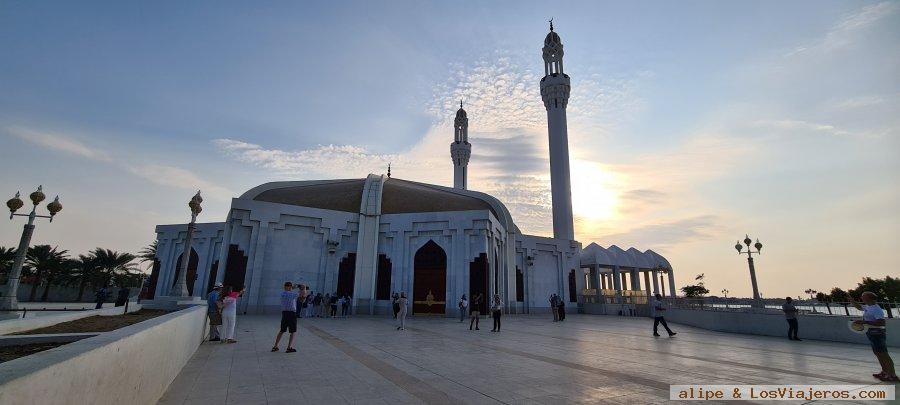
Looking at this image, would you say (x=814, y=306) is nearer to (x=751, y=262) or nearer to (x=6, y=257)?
(x=751, y=262)

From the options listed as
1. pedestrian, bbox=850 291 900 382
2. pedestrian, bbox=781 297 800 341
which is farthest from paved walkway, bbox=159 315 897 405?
pedestrian, bbox=781 297 800 341

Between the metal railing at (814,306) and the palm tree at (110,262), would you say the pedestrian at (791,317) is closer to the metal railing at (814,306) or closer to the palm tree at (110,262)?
the metal railing at (814,306)

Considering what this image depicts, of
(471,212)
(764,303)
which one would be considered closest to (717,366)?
(471,212)

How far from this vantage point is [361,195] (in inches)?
1116

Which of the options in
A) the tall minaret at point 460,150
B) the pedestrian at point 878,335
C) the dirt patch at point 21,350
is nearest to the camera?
the dirt patch at point 21,350

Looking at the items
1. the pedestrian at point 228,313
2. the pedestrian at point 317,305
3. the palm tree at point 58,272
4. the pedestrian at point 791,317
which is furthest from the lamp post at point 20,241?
the palm tree at point 58,272

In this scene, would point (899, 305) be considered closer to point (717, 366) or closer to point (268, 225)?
point (717, 366)

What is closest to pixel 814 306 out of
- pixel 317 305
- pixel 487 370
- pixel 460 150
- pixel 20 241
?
pixel 487 370

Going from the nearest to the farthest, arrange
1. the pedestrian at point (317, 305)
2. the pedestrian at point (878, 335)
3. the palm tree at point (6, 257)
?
the pedestrian at point (878, 335)
the pedestrian at point (317, 305)
the palm tree at point (6, 257)

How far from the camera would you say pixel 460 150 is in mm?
53250

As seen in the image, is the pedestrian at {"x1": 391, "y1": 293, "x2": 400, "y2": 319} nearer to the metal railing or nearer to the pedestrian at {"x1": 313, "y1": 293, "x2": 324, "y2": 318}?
the pedestrian at {"x1": 313, "y1": 293, "x2": 324, "y2": 318}

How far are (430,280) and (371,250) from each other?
4.23 meters

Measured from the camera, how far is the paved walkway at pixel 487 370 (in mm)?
5523

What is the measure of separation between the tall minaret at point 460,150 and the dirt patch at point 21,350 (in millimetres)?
47783
